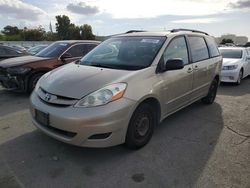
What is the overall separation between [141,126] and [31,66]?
4278 millimetres

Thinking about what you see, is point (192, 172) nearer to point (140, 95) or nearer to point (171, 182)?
point (171, 182)

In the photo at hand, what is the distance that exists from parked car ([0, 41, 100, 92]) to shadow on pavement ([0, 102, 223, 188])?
2862mm

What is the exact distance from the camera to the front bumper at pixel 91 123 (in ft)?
10.0

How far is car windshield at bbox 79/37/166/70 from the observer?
3.93 meters

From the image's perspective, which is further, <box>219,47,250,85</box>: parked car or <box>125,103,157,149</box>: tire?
<box>219,47,250,85</box>: parked car

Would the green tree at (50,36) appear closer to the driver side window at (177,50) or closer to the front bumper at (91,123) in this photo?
the driver side window at (177,50)

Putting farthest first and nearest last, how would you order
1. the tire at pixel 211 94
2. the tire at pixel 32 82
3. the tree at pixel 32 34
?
the tree at pixel 32 34
the tire at pixel 32 82
the tire at pixel 211 94

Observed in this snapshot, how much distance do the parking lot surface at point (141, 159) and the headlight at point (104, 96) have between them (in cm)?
84

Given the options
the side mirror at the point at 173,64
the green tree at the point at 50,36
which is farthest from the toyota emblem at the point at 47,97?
the green tree at the point at 50,36

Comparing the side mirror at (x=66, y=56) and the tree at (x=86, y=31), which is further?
the tree at (x=86, y=31)

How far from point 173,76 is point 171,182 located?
6.06 feet

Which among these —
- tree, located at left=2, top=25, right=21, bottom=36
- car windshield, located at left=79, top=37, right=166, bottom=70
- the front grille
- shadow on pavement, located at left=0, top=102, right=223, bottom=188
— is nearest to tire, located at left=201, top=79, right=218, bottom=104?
shadow on pavement, located at left=0, top=102, right=223, bottom=188

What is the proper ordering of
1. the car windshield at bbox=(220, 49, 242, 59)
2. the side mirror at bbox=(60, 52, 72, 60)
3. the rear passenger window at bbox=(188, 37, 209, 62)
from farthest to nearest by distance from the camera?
the car windshield at bbox=(220, 49, 242, 59) < the side mirror at bbox=(60, 52, 72, 60) < the rear passenger window at bbox=(188, 37, 209, 62)

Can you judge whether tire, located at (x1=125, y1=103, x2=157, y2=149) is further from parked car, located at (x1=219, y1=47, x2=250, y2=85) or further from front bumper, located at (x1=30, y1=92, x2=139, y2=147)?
parked car, located at (x1=219, y1=47, x2=250, y2=85)
